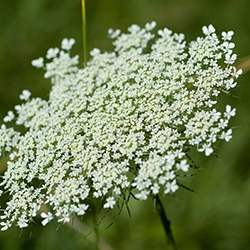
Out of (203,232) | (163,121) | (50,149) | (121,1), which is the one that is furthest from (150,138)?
(121,1)

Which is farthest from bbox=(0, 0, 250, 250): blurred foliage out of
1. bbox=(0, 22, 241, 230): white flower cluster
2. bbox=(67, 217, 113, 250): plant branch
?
bbox=(0, 22, 241, 230): white flower cluster

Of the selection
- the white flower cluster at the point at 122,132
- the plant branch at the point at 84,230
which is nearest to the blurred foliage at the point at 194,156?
the plant branch at the point at 84,230

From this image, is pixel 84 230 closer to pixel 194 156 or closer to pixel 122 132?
pixel 194 156

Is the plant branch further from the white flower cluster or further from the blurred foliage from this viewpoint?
the white flower cluster

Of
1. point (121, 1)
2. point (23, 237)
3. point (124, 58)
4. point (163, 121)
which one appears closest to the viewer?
point (163, 121)

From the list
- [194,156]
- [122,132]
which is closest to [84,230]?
[194,156]

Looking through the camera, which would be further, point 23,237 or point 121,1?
point 121,1

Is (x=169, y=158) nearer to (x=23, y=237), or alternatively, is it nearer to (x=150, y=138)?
(x=150, y=138)
